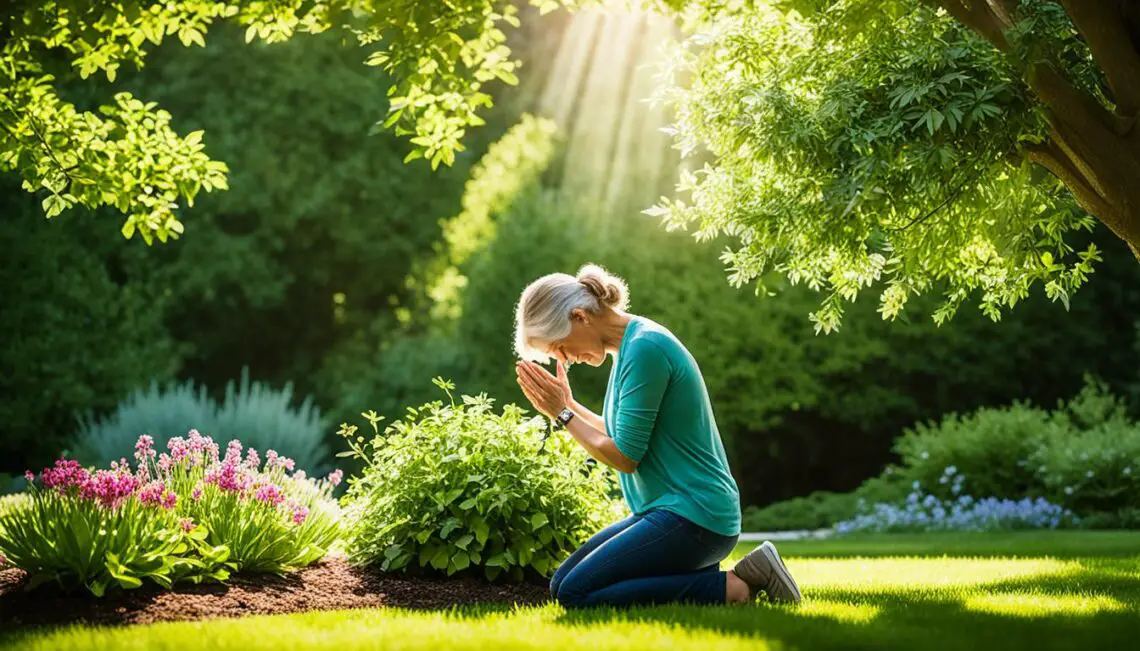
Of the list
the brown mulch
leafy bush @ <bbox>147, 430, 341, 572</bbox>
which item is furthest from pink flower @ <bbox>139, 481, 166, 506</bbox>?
the brown mulch

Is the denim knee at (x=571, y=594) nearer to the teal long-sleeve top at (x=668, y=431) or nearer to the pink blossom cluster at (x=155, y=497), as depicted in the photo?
the teal long-sleeve top at (x=668, y=431)

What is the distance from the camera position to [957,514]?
1429cm

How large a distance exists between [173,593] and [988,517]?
10824 mm

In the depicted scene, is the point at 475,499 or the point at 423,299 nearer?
the point at 475,499

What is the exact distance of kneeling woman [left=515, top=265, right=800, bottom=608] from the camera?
5336mm

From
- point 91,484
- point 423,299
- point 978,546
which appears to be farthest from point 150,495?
point 423,299

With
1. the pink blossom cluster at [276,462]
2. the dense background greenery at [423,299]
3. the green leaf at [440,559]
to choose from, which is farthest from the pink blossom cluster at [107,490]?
the dense background greenery at [423,299]

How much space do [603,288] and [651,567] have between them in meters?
1.31

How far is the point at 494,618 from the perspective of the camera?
5141mm

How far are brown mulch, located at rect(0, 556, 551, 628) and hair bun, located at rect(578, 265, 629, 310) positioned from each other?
1596 mm

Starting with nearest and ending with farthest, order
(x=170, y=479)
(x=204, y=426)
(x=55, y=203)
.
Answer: (x=170, y=479) → (x=55, y=203) → (x=204, y=426)

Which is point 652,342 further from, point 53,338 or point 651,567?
point 53,338

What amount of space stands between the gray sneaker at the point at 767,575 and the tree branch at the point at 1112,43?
3349 mm

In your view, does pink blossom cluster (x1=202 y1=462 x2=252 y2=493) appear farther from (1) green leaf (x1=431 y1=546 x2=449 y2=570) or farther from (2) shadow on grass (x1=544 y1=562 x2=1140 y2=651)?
(2) shadow on grass (x1=544 y1=562 x2=1140 y2=651)
